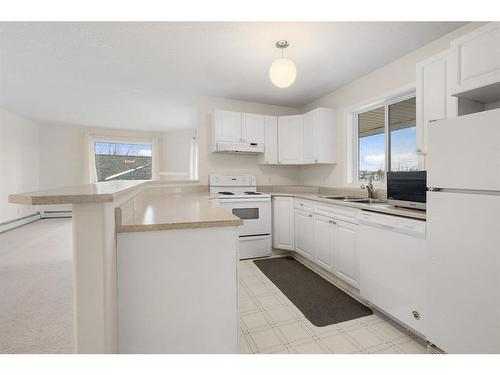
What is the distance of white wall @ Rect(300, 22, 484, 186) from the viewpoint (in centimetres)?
219

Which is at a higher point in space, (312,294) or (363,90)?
(363,90)

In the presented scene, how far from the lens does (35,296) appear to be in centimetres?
217

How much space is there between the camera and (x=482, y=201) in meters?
1.18

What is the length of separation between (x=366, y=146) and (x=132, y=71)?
318 cm

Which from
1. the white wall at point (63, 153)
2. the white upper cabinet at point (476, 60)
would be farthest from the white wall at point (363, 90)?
the white wall at point (63, 153)

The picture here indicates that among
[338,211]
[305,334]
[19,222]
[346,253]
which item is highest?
[338,211]

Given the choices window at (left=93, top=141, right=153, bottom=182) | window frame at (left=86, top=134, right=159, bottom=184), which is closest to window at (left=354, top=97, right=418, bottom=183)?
window frame at (left=86, top=134, right=159, bottom=184)

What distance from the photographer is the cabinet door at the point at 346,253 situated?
216cm

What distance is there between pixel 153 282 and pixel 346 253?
184cm

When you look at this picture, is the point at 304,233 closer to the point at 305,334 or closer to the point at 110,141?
the point at 305,334

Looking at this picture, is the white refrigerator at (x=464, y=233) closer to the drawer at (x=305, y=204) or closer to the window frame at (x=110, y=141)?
the drawer at (x=305, y=204)

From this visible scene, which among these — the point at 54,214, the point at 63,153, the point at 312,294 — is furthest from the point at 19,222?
the point at 312,294

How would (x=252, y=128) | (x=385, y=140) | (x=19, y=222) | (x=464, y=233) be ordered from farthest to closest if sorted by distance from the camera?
(x=19, y=222)
(x=252, y=128)
(x=385, y=140)
(x=464, y=233)

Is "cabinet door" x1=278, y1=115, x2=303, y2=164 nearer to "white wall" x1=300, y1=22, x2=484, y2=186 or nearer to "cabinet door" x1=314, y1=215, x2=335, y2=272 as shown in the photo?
"white wall" x1=300, y1=22, x2=484, y2=186
